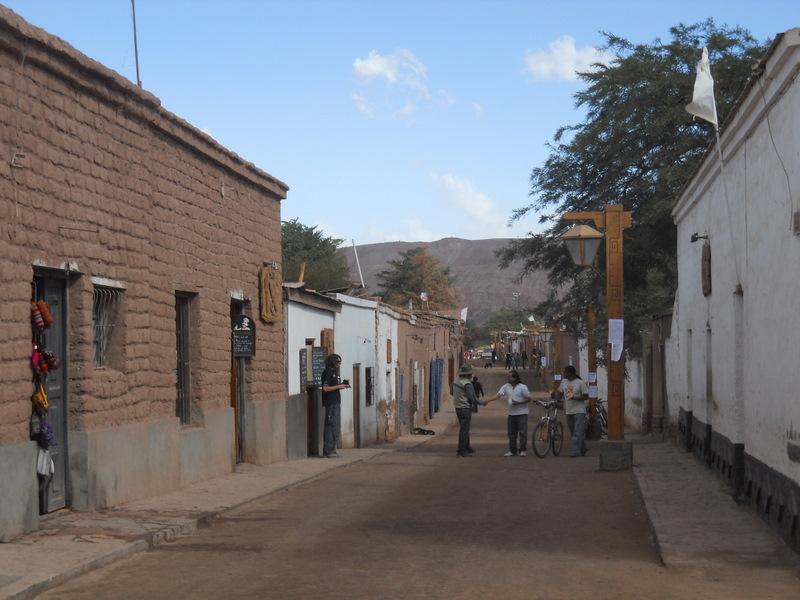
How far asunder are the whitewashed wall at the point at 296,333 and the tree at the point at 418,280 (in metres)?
84.7

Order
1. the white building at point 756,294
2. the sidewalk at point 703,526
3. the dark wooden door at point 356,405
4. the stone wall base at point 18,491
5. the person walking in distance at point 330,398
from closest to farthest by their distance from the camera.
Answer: the sidewalk at point 703,526, the stone wall base at point 18,491, the white building at point 756,294, the person walking in distance at point 330,398, the dark wooden door at point 356,405

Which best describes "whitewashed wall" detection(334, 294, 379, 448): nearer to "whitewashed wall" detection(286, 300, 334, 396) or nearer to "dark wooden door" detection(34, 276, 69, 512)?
"whitewashed wall" detection(286, 300, 334, 396)

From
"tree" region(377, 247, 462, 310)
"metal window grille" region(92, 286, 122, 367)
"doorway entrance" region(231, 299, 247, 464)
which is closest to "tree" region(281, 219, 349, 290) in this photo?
"tree" region(377, 247, 462, 310)

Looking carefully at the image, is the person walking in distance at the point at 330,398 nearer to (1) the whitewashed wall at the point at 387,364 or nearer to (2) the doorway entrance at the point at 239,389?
(2) the doorway entrance at the point at 239,389

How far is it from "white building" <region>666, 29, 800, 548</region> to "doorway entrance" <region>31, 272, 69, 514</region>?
6720 millimetres

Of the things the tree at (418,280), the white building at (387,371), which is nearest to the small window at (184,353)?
the white building at (387,371)

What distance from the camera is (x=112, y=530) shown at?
1078 centimetres

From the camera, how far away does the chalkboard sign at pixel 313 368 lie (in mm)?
22625

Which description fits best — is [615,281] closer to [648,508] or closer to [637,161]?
[648,508]

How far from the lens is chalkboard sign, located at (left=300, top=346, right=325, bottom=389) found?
74.2ft

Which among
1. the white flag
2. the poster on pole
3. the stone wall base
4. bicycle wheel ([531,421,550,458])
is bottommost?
bicycle wheel ([531,421,550,458])

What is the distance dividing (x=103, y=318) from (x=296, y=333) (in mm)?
9271

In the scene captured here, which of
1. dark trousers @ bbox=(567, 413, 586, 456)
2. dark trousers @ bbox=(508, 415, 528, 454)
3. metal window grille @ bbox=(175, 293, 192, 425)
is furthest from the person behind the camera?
dark trousers @ bbox=(508, 415, 528, 454)

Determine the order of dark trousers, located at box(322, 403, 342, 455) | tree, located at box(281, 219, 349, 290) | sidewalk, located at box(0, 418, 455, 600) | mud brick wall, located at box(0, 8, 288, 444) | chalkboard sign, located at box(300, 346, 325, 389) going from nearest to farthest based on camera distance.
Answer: sidewalk, located at box(0, 418, 455, 600)
mud brick wall, located at box(0, 8, 288, 444)
dark trousers, located at box(322, 403, 342, 455)
chalkboard sign, located at box(300, 346, 325, 389)
tree, located at box(281, 219, 349, 290)
